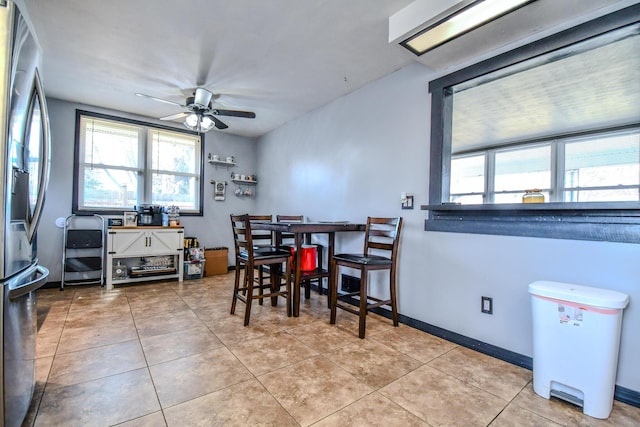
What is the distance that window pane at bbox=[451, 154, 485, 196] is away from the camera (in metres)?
5.97

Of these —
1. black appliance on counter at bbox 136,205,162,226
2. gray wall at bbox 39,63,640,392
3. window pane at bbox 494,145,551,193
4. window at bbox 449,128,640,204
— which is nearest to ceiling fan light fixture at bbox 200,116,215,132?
gray wall at bbox 39,63,640,392

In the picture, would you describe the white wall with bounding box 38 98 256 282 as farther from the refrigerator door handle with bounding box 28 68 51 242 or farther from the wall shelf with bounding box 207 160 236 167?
the refrigerator door handle with bounding box 28 68 51 242

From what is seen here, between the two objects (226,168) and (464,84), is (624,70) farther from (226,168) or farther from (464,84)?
(226,168)

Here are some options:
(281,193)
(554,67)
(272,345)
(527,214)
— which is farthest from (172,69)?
(554,67)

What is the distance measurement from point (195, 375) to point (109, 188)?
376cm

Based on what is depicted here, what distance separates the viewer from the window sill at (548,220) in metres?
1.61

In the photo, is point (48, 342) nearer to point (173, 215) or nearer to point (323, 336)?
point (323, 336)

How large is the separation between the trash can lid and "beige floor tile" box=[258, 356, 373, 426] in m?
1.17

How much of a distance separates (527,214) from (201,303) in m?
3.27

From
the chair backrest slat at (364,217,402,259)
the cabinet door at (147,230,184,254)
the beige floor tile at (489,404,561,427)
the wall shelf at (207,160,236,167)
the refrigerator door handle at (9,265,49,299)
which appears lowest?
the beige floor tile at (489,404,561,427)

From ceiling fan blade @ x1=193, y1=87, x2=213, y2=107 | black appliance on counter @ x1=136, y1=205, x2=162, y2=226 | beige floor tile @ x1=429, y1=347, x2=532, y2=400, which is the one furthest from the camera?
black appliance on counter @ x1=136, y1=205, x2=162, y2=226

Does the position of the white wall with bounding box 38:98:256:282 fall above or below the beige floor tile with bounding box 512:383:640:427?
above

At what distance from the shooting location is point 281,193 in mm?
4855

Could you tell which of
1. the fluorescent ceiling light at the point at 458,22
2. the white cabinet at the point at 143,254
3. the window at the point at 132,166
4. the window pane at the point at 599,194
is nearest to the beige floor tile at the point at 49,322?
the white cabinet at the point at 143,254
